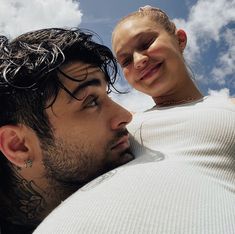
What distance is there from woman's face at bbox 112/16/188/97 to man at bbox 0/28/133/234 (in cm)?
74

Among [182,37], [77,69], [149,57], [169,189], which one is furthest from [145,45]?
[169,189]

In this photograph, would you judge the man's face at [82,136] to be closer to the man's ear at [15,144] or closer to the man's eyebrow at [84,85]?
the man's eyebrow at [84,85]

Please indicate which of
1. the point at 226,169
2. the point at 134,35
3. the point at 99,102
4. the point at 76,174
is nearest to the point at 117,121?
the point at 99,102

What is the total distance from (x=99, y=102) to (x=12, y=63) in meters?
0.48

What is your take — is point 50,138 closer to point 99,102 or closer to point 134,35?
point 99,102

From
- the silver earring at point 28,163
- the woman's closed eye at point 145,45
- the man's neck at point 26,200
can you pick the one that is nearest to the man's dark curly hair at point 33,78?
the silver earring at point 28,163

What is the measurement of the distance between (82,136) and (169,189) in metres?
0.66

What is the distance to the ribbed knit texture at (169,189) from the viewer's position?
115 centimetres

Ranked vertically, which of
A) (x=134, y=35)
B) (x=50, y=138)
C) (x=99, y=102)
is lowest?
(x=50, y=138)

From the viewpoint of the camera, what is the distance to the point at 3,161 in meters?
1.98

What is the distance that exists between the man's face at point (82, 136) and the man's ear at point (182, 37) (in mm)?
1425

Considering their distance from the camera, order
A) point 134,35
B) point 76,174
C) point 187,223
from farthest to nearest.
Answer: point 134,35 < point 76,174 < point 187,223

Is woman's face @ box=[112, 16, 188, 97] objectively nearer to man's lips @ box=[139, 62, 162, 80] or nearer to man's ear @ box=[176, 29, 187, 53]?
man's lips @ box=[139, 62, 162, 80]

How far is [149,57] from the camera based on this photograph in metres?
2.59
